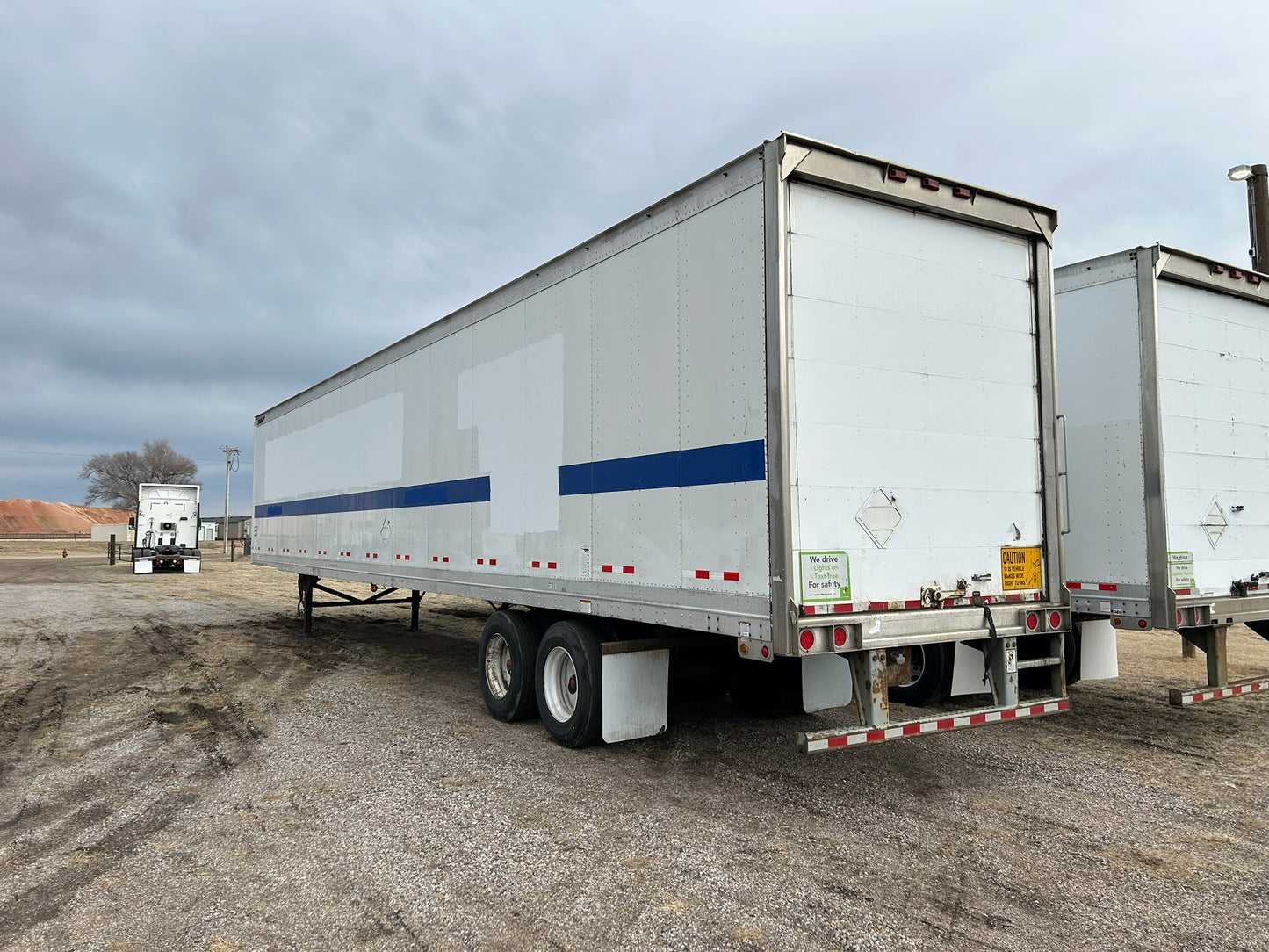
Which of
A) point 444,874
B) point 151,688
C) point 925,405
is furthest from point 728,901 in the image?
point 151,688

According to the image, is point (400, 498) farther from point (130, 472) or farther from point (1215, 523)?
point (130, 472)

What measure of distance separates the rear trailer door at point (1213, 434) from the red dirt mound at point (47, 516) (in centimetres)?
12366

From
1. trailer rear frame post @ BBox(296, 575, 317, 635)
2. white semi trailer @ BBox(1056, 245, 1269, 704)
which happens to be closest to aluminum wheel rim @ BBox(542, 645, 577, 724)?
white semi trailer @ BBox(1056, 245, 1269, 704)

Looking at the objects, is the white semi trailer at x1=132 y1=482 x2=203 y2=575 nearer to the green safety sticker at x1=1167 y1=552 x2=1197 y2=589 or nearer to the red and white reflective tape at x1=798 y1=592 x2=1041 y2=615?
the red and white reflective tape at x1=798 y1=592 x2=1041 y2=615

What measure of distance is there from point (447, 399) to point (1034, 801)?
6125mm

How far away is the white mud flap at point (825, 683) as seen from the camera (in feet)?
18.4

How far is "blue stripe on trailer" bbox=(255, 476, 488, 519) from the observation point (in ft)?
25.6

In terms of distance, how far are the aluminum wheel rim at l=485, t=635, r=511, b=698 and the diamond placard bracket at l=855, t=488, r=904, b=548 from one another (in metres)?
3.76

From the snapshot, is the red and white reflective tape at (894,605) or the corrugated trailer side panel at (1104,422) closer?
the red and white reflective tape at (894,605)

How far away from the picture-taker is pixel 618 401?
19.4 ft

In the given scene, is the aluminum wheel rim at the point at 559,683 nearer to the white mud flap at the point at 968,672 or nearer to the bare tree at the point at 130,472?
the white mud flap at the point at 968,672

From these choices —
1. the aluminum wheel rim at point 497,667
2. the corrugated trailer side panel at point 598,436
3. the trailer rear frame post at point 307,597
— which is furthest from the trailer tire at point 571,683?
the trailer rear frame post at point 307,597

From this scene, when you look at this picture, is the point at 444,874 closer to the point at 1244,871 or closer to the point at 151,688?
the point at 1244,871

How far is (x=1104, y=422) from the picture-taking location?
22.3 ft
